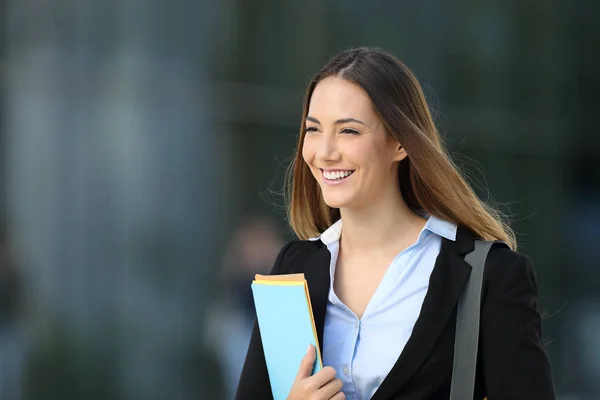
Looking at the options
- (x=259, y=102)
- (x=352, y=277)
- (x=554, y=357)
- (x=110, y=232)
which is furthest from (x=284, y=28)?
(x=352, y=277)

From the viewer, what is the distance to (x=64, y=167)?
588cm

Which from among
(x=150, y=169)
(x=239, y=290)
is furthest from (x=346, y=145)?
(x=239, y=290)

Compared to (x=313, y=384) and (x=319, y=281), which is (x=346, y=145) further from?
(x=313, y=384)

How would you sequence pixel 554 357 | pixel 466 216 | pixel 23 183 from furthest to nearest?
pixel 554 357, pixel 23 183, pixel 466 216

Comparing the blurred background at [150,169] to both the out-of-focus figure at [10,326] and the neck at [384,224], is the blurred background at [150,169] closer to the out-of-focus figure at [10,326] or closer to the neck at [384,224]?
the out-of-focus figure at [10,326]

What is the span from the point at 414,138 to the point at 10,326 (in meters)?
3.95

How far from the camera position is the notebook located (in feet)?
7.64

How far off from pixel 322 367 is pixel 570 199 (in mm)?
6126

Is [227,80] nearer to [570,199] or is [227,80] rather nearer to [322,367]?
[570,199]

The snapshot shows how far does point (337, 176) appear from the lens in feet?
7.98

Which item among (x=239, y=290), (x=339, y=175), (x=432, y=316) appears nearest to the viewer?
(x=432, y=316)

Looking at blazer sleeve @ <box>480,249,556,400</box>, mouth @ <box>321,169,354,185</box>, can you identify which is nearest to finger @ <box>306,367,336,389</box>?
blazer sleeve @ <box>480,249,556,400</box>

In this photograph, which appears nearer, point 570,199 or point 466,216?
point 466,216

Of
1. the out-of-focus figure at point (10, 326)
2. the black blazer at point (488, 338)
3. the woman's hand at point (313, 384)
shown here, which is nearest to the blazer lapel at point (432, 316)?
the black blazer at point (488, 338)
